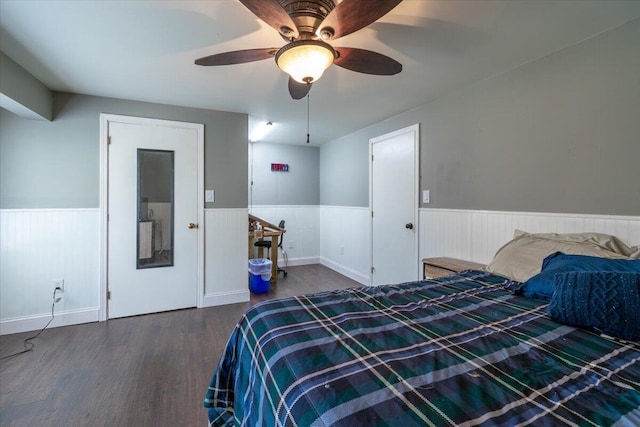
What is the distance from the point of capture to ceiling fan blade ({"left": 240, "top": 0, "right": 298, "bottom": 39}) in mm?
1241

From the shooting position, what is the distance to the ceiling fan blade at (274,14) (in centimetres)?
124

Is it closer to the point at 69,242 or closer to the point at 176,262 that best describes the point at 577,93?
the point at 176,262

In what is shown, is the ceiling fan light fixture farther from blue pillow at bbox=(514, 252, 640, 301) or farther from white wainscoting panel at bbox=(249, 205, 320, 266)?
white wainscoting panel at bbox=(249, 205, 320, 266)

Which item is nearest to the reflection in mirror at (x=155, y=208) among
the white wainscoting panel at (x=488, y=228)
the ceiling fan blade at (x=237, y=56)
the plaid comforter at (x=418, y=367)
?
the ceiling fan blade at (x=237, y=56)

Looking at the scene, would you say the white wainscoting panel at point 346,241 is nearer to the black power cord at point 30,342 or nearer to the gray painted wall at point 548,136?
the gray painted wall at point 548,136

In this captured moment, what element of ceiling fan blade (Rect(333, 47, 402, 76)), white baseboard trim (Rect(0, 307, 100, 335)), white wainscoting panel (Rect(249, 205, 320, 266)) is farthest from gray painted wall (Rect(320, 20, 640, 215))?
white baseboard trim (Rect(0, 307, 100, 335))

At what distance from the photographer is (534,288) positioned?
5.06 feet

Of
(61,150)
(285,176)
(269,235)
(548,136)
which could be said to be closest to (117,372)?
(61,150)

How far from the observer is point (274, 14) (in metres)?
1.32

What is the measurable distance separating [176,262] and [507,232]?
3476 mm

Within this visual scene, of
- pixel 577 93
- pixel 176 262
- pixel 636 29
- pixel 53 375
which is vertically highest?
pixel 636 29

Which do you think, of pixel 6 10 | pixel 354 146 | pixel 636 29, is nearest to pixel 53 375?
pixel 6 10

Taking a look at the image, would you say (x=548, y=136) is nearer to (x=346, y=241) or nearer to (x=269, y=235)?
(x=346, y=241)

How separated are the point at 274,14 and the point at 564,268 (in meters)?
1.98
